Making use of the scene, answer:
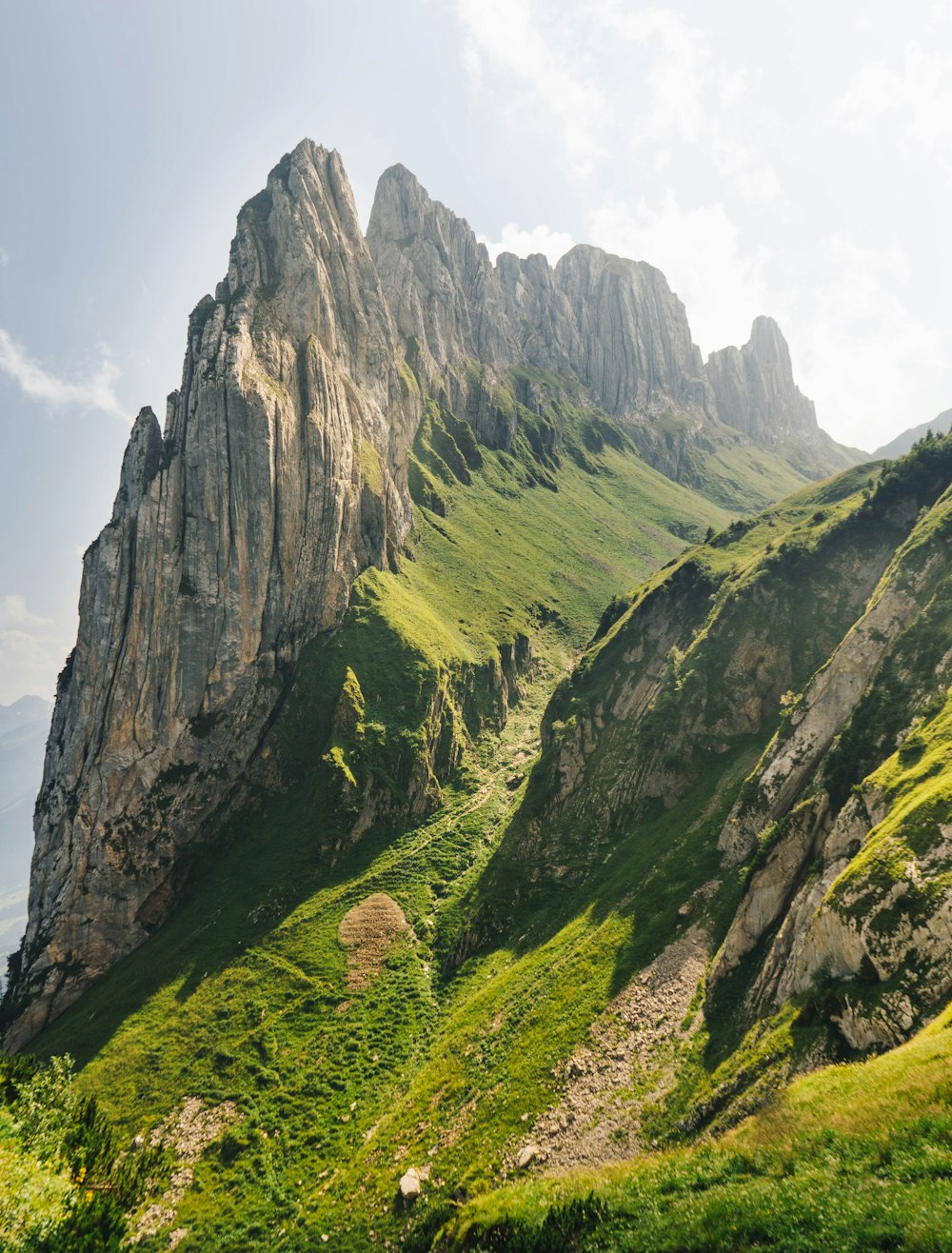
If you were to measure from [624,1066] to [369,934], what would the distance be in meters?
30.0

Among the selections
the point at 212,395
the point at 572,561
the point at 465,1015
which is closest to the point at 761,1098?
the point at 465,1015

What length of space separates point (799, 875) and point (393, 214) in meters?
225

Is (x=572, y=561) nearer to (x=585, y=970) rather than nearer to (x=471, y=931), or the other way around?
(x=471, y=931)

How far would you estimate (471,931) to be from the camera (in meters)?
52.1

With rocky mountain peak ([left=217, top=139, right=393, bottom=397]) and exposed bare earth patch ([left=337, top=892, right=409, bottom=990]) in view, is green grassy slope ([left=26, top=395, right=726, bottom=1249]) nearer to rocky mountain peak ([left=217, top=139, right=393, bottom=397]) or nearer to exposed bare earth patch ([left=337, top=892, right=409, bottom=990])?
exposed bare earth patch ([left=337, top=892, right=409, bottom=990])

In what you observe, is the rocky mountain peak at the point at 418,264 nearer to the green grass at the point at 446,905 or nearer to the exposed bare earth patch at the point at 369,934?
the green grass at the point at 446,905

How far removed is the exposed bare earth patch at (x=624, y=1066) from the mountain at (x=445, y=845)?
211 millimetres

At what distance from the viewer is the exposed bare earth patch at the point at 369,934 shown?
50469mm

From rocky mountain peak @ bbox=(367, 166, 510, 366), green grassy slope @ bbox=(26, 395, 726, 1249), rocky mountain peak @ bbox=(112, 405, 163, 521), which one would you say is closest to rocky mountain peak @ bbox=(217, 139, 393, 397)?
rocky mountain peak @ bbox=(112, 405, 163, 521)

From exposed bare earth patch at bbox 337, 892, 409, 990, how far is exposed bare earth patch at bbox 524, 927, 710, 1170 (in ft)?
81.6

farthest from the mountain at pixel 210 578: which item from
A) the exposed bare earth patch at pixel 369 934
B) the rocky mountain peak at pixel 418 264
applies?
the rocky mountain peak at pixel 418 264

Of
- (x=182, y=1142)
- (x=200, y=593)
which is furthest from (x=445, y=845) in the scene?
(x=200, y=593)

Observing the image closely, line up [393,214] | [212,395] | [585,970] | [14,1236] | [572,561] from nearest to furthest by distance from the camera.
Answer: [14,1236] → [585,970] → [212,395] → [572,561] → [393,214]

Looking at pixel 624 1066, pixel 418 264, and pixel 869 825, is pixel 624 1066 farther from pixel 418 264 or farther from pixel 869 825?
pixel 418 264
